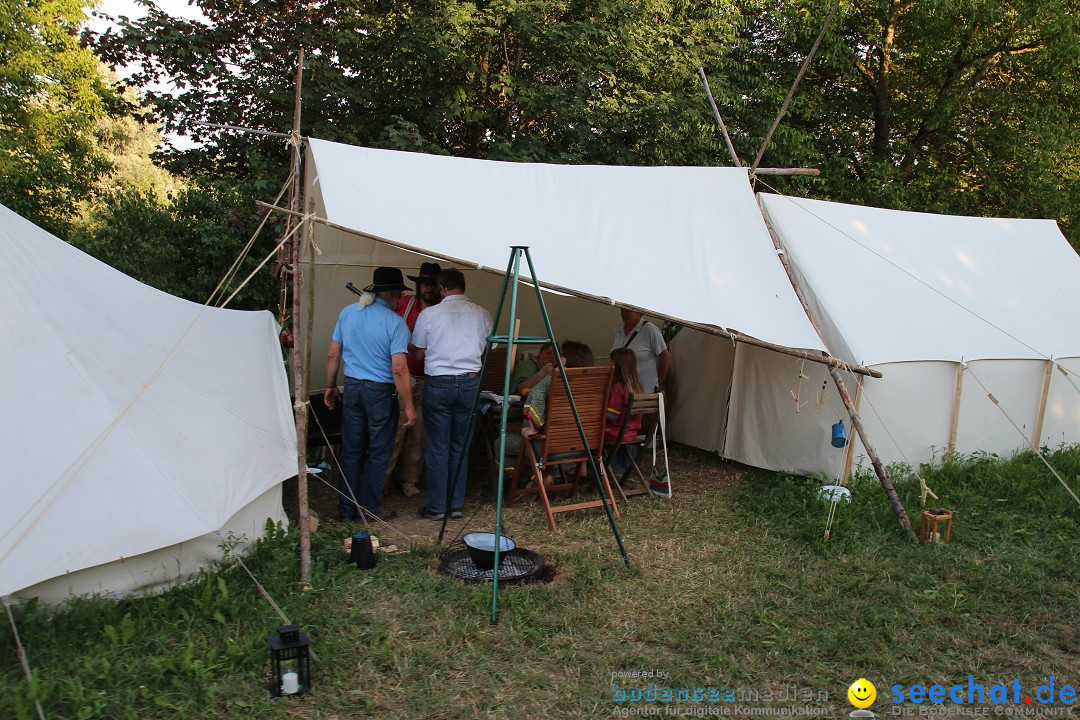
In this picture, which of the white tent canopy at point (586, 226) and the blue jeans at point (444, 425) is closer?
the white tent canopy at point (586, 226)

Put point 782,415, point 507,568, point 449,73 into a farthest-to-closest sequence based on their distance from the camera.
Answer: point 449,73 → point 782,415 → point 507,568

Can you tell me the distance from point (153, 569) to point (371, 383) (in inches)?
60.1

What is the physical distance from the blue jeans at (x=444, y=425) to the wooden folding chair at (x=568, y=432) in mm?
390

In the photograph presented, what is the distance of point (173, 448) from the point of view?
137 inches

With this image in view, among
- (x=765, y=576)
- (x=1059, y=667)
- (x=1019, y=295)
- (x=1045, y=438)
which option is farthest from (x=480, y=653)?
(x=1019, y=295)

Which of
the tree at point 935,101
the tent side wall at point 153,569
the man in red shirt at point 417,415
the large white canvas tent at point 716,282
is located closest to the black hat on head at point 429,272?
the man in red shirt at point 417,415

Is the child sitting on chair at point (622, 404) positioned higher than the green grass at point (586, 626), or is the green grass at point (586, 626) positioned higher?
the child sitting on chair at point (622, 404)

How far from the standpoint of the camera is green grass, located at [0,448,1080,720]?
8.89 feet

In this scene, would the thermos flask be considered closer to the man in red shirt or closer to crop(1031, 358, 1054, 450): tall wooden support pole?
the man in red shirt

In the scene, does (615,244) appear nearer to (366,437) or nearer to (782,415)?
(782,415)

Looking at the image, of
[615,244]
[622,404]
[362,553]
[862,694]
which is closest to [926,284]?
[615,244]

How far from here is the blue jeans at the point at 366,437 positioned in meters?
4.42

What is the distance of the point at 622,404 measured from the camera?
502 cm

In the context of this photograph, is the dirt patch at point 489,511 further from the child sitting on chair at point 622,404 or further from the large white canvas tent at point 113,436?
the large white canvas tent at point 113,436
